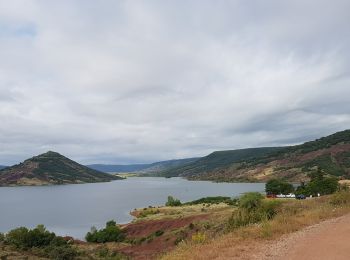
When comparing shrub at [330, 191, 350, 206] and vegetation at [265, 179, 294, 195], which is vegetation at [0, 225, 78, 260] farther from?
vegetation at [265, 179, 294, 195]

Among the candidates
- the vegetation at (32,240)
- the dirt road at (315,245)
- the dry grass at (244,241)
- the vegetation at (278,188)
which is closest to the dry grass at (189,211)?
the vegetation at (32,240)

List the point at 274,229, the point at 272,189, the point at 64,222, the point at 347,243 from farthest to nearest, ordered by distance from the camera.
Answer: the point at 272,189
the point at 64,222
the point at 274,229
the point at 347,243

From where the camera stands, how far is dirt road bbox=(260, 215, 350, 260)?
38.3ft

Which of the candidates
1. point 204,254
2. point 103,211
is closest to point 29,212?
point 103,211

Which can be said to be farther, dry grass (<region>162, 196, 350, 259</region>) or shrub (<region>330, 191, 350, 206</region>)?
shrub (<region>330, 191, 350, 206</region>)

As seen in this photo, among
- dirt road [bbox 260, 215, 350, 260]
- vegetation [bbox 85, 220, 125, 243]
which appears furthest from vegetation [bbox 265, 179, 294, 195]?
dirt road [bbox 260, 215, 350, 260]

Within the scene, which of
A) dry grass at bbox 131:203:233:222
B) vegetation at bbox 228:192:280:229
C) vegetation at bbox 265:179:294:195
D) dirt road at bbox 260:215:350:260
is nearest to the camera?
dirt road at bbox 260:215:350:260

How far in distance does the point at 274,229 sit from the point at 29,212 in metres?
117

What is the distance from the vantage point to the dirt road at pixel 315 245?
1168 cm

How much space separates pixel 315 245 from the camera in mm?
13055

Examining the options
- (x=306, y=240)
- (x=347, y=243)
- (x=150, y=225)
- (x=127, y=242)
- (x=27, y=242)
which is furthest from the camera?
(x=150, y=225)

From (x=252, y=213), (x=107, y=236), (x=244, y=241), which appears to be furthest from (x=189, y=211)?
(x=244, y=241)

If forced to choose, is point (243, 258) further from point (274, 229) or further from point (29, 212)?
point (29, 212)

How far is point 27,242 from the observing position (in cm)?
5675
